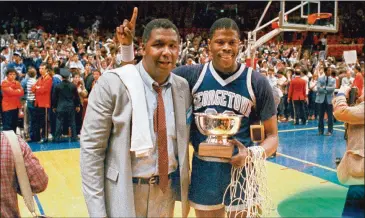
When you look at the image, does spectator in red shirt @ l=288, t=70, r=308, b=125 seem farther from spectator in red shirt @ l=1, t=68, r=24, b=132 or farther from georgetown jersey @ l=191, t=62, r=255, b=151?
georgetown jersey @ l=191, t=62, r=255, b=151

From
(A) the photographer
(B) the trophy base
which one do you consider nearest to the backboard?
(B) the trophy base

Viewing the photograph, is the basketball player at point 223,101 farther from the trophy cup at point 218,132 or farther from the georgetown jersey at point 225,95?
the trophy cup at point 218,132

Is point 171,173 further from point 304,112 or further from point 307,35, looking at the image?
point 307,35

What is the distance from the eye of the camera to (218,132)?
2369 mm

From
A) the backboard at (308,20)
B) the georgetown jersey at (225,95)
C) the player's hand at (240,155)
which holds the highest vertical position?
the backboard at (308,20)

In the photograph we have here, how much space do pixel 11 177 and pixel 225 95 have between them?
1.24 meters

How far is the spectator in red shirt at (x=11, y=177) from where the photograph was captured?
2.17 m

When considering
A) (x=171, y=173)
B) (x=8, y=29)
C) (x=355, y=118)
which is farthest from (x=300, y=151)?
(x=8, y=29)

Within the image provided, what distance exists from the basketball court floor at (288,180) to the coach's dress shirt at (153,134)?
104 inches

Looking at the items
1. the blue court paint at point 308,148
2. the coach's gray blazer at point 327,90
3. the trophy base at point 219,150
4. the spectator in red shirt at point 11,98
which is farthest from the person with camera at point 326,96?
the trophy base at point 219,150

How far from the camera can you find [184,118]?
241cm

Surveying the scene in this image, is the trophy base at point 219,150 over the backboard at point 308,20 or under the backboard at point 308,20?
under

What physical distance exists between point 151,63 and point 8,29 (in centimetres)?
1765

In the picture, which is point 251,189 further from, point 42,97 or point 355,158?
point 42,97
